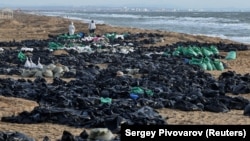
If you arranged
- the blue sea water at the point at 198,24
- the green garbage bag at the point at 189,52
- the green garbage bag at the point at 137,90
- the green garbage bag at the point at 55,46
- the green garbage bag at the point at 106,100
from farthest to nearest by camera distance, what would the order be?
the blue sea water at the point at 198,24 < the green garbage bag at the point at 55,46 < the green garbage bag at the point at 189,52 < the green garbage bag at the point at 137,90 < the green garbage bag at the point at 106,100

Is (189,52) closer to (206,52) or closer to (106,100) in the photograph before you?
(206,52)

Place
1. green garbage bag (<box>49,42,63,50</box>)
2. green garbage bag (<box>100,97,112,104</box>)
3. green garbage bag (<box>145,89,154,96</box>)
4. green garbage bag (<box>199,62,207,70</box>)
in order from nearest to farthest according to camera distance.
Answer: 1. green garbage bag (<box>100,97,112,104</box>)
2. green garbage bag (<box>145,89,154,96</box>)
3. green garbage bag (<box>199,62,207,70</box>)
4. green garbage bag (<box>49,42,63,50</box>)

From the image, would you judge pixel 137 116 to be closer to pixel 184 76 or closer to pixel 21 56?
pixel 184 76

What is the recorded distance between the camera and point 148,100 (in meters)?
14.4

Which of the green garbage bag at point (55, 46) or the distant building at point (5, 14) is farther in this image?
the distant building at point (5, 14)

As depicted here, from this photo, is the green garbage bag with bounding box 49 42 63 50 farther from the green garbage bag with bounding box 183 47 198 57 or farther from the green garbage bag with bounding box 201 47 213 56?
the green garbage bag with bounding box 201 47 213 56

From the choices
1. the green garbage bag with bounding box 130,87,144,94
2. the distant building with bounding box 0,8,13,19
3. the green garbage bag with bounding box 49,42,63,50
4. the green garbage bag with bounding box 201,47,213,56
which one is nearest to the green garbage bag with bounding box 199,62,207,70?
the green garbage bag with bounding box 201,47,213,56

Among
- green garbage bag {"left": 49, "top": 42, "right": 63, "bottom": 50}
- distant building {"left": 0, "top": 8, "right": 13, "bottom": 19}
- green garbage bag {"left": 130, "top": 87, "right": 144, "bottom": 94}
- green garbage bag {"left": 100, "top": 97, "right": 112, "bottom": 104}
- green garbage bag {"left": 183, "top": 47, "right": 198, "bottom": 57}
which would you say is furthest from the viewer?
distant building {"left": 0, "top": 8, "right": 13, "bottom": 19}

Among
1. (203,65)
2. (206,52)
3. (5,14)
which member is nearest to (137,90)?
(203,65)

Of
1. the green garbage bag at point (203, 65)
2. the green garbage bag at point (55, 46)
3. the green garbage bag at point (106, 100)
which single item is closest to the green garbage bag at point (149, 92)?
the green garbage bag at point (106, 100)

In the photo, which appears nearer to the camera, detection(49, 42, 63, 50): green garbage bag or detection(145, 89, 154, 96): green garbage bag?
detection(145, 89, 154, 96): green garbage bag

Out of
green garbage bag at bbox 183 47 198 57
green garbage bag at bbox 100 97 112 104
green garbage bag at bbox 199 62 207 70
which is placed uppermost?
green garbage bag at bbox 100 97 112 104

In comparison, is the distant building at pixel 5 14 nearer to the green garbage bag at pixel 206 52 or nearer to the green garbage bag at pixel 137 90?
the green garbage bag at pixel 206 52

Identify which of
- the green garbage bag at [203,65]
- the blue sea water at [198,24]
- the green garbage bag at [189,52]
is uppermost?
the green garbage bag at [203,65]
